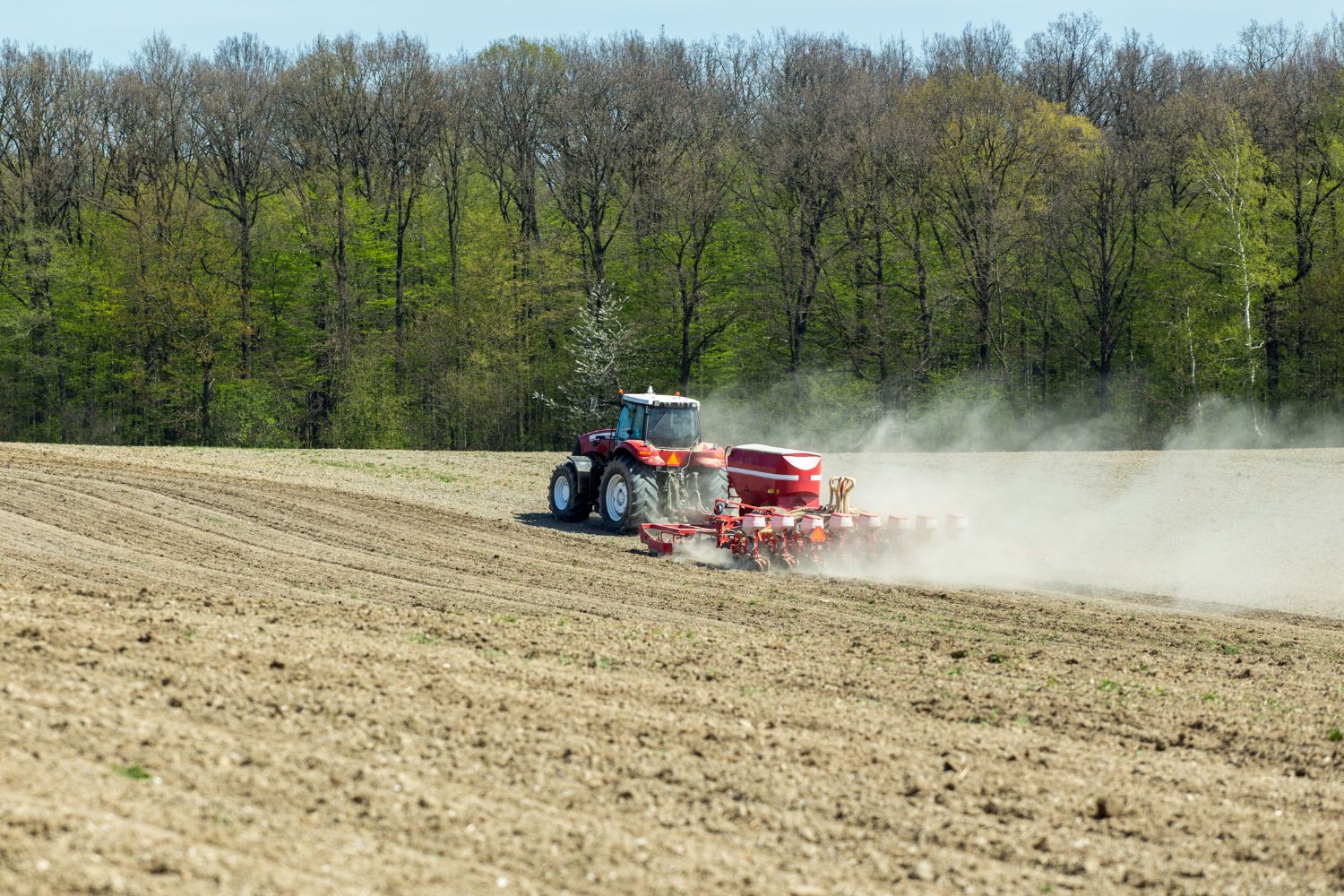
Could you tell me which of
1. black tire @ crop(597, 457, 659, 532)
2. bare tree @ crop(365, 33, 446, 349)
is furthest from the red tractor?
bare tree @ crop(365, 33, 446, 349)

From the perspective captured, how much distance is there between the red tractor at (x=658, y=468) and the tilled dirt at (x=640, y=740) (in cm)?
458

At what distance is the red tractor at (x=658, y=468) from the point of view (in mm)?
18547

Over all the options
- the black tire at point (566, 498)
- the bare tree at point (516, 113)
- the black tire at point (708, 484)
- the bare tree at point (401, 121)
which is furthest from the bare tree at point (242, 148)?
the black tire at point (708, 484)

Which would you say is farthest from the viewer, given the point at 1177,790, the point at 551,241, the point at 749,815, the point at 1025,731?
the point at 551,241

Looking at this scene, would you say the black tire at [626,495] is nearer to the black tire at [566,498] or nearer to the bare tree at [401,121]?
the black tire at [566,498]

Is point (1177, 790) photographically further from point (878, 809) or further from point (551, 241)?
point (551, 241)

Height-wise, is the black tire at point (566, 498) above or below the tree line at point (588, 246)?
below

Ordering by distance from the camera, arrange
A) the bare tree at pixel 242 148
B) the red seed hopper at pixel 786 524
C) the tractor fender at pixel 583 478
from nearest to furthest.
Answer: the red seed hopper at pixel 786 524, the tractor fender at pixel 583 478, the bare tree at pixel 242 148

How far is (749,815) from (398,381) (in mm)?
39787

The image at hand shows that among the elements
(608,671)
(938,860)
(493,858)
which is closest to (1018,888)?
(938,860)

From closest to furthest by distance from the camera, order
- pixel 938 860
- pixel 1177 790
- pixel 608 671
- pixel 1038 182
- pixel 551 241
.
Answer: pixel 938 860
pixel 1177 790
pixel 608 671
pixel 1038 182
pixel 551 241

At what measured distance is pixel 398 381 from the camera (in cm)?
4456

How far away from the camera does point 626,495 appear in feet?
61.8

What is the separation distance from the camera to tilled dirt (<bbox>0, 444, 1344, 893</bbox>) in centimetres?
555
